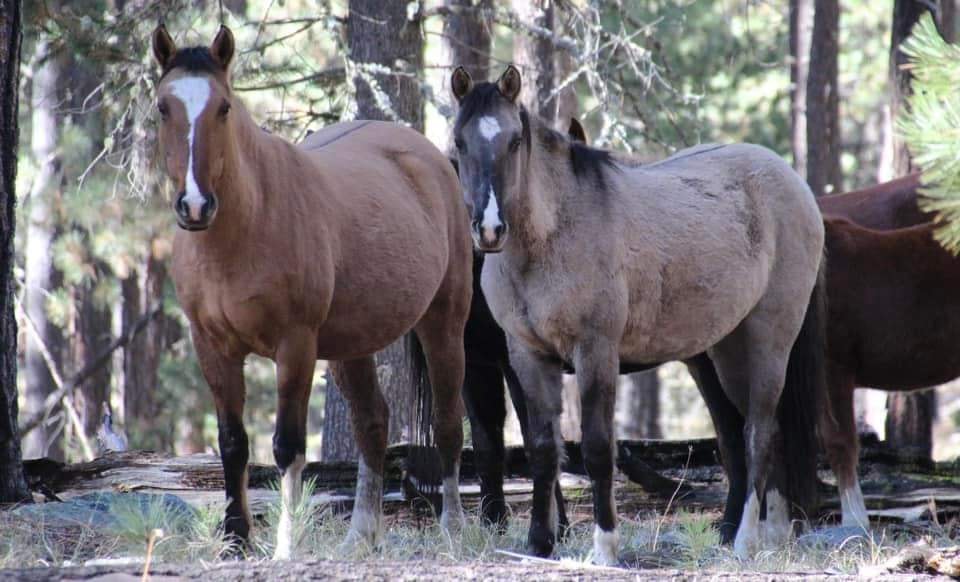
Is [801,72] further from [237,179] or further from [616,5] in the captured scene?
[237,179]

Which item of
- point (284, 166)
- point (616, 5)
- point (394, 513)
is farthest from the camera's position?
point (616, 5)

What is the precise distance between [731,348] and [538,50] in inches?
240

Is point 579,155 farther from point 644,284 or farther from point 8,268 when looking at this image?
point 8,268

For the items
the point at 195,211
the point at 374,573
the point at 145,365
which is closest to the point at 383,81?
the point at 195,211

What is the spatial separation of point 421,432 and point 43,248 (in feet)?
33.2

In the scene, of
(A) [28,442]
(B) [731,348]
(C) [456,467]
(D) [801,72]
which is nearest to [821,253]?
(B) [731,348]

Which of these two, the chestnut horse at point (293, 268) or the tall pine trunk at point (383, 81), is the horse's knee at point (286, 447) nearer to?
the chestnut horse at point (293, 268)

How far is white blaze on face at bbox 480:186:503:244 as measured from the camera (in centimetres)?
541

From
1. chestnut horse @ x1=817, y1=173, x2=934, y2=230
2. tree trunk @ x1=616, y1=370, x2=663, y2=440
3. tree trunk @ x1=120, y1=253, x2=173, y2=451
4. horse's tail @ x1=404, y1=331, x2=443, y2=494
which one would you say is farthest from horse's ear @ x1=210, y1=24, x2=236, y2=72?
tree trunk @ x1=616, y1=370, x2=663, y2=440

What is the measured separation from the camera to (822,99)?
510 inches

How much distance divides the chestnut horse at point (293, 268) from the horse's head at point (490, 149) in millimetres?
766

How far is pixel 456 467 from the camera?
705cm

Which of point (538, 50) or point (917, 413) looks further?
point (538, 50)

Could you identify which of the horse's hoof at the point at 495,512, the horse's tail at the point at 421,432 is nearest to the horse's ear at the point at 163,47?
the horse's tail at the point at 421,432
